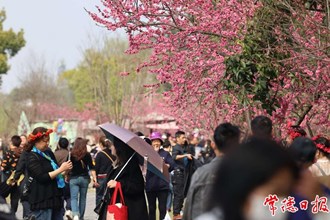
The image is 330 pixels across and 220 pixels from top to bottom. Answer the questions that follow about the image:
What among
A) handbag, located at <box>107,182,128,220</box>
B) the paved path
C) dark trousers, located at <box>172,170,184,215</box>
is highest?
handbag, located at <box>107,182,128,220</box>

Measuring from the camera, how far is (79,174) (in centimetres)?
1636

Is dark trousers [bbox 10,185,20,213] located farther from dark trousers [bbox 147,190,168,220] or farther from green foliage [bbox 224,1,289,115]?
green foliage [bbox 224,1,289,115]

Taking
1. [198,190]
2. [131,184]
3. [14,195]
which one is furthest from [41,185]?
[198,190]

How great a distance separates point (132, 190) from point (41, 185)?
1.62 meters

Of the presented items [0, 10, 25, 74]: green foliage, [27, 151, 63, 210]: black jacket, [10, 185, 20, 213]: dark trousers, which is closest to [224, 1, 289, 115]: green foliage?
[27, 151, 63, 210]: black jacket

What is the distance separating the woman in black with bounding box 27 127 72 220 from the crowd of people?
12 millimetres

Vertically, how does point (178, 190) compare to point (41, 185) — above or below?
below

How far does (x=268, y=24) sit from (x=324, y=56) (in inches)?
49.5

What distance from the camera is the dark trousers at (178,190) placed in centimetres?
1802

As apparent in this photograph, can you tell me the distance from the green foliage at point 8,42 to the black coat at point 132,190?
2072 inches

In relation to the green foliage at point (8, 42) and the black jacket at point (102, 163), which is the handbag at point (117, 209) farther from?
the green foliage at point (8, 42)

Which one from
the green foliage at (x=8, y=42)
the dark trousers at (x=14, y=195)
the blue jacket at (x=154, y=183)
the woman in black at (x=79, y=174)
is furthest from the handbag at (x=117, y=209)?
the green foliage at (x=8, y=42)

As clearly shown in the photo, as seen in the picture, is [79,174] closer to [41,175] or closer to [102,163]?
[102,163]

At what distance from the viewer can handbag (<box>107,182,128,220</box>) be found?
9742 millimetres
